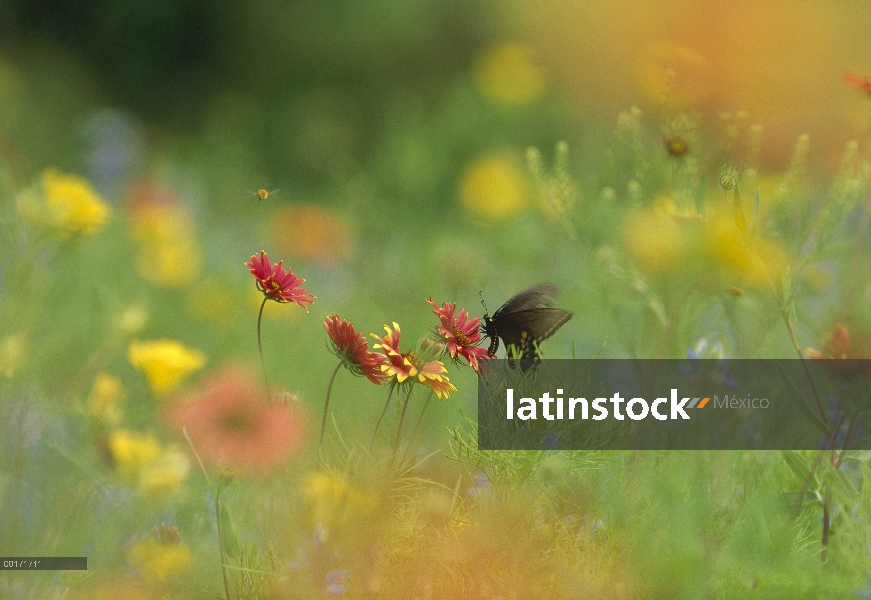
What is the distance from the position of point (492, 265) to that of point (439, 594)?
86cm

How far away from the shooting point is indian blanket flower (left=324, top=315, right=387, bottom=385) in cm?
52

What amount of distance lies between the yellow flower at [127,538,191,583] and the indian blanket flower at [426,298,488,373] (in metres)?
0.22

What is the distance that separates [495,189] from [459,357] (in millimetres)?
1029

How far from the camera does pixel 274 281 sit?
1.72 ft

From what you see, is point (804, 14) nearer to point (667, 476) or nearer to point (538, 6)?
point (538, 6)

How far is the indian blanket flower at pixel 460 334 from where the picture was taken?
→ 542mm

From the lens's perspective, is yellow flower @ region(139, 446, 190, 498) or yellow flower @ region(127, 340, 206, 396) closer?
yellow flower @ region(139, 446, 190, 498)

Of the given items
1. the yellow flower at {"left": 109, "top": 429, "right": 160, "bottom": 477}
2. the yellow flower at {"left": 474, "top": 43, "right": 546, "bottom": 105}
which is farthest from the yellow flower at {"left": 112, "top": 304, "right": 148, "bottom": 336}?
the yellow flower at {"left": 474, "top": 43, "right": 546, "bottom": 105}

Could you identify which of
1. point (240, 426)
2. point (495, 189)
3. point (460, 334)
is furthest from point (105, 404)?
point (495, 189)

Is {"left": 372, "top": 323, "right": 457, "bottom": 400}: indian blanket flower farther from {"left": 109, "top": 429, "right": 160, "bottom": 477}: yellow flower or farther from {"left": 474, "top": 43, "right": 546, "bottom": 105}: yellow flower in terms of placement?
{"left": 474, "top": 43, "right": 546, "bottom": 105}: yellow flower

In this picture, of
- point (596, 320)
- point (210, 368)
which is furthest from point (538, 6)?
point (210, 368)

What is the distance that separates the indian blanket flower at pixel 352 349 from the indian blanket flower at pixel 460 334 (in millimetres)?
46

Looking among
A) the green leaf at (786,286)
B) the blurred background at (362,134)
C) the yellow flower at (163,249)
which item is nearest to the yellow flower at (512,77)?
the blurred background at (362,134)

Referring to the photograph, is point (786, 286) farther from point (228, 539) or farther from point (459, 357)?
point (228, 539)
